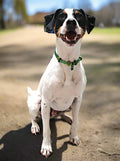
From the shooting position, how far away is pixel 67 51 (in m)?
2.08

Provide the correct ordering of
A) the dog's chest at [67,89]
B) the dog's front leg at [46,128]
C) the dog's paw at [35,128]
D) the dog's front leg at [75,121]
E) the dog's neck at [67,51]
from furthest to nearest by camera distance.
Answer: the dog's paw at [35,128]
the dog's front leg at [75,121]
the dog's front leg at [46,128]
the dog's chest at [67,89]
the dog's neck at [67,51]

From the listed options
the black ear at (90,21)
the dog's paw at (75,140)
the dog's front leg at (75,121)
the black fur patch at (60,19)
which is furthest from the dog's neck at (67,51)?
the dog's paw at (75,140)

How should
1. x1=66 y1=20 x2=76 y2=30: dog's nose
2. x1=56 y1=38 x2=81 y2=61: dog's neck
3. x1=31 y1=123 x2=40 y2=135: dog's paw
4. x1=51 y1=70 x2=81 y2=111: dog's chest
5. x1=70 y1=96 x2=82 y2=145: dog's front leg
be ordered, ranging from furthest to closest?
x1=31 y1=123 x2=40 y2=135: dog's paw
x1=70 y1=96 x2=82 y2=145: dog's front leg
x1=51 y1=70 x2=81 y2=111: dog's chest
x1=56 y1=38 x2=81 y2=61: dog's neck
x1=66 y1=20 x2=76 y2=30: dog's nose

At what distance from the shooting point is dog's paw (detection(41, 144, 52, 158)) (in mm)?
2305

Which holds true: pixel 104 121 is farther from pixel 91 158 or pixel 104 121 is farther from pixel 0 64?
pixel 0 64

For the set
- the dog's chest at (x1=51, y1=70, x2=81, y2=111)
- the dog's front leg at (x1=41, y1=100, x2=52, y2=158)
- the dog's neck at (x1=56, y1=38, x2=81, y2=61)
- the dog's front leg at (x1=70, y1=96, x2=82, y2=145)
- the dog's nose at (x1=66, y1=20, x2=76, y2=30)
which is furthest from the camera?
the dog's front leg at (x1=70, y1=96, x2=82, y2=145)

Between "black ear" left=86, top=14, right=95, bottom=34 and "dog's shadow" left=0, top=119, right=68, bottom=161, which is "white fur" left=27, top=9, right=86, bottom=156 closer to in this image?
"dog's shadow" left=0, top=119, right=68, bottom=161

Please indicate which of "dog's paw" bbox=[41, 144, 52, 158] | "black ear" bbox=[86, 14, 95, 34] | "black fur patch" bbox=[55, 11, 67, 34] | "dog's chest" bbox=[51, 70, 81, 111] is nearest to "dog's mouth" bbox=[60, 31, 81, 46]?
"black fur patch" bbox=[55, 11, 67, 34]

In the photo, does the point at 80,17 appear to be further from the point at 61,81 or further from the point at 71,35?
the point at 61,81

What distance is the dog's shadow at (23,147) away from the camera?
2264 millimetres

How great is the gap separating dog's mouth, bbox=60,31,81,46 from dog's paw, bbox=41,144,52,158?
1.30m

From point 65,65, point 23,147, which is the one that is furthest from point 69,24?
point 23,147

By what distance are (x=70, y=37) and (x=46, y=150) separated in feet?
4.52

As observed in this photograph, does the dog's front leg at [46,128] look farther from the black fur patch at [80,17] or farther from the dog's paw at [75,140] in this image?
the black fur patch at [80,17]
